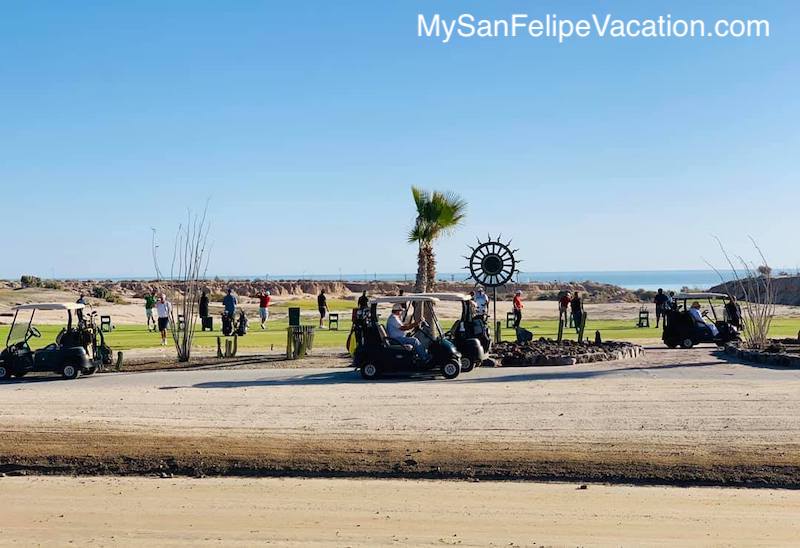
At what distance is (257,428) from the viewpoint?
13641 millimetres

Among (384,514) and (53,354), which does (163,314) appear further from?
(384,514)

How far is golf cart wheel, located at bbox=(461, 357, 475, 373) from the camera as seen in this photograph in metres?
20.0

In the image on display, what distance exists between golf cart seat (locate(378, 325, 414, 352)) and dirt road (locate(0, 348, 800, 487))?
2.36 feet

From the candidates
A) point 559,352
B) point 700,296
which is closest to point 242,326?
point 559,352

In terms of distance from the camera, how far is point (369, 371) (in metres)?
18.9

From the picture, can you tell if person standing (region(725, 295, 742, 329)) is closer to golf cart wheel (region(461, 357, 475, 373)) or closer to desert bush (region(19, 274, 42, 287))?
golf cart wheel (region(461, 357, 475, 373))

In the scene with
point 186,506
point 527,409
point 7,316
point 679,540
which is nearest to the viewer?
point 679,540

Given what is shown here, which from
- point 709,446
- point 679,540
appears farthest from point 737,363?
point 679,540

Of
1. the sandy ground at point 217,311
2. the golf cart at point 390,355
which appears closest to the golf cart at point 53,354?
the golf cart at point 390,355

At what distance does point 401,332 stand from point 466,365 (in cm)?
172

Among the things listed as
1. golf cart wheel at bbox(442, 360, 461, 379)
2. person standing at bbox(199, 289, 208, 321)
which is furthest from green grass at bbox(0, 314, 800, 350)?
golf cart wheel at bbox(442, 360, 461, 379)

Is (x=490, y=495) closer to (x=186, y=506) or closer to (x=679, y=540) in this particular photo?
(x=679, y=540)

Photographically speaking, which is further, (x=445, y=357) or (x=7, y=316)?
(x=7, y=316)

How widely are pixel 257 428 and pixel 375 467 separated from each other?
3053 millimetres
